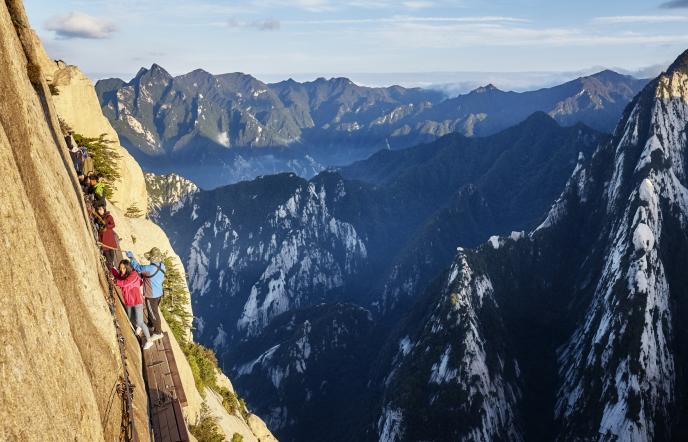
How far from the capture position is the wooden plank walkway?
21.6m

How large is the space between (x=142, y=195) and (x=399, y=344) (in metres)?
133

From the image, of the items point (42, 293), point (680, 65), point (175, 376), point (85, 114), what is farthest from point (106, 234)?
point (680, 65)

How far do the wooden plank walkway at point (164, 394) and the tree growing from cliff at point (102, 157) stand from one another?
19.2 meters

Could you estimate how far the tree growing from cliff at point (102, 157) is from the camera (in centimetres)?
4022

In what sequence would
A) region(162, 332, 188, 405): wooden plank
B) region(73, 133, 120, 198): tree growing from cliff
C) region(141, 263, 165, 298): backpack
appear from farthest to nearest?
region(73, 133, 120, 198): tree growing from cliff
region(162, 332, 188, 405): wooden plank
region(141, 263, 165, 298): backpack

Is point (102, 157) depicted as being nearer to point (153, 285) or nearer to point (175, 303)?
point (175, 303)

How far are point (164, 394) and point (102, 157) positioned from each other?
25.8m

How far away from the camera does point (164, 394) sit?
23422 mm

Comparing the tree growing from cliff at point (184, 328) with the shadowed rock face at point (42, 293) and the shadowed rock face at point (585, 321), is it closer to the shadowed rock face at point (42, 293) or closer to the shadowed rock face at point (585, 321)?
the shadowed rock face at point (42, 293)

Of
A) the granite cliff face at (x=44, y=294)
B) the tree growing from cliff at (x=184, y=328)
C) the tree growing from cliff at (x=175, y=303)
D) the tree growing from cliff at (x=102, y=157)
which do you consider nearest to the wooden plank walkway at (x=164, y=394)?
the granite cliff face at (x=44, y=294)

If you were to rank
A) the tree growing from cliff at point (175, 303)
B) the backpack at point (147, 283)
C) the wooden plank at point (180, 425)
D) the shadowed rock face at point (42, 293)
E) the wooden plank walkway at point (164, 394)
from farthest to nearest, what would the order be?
the tree growing from cliff at point (175, 303), the backpack at point (147, 283), the wooden plank walkway at point (164, 394), the wooden plank at point (180, 425), the shadowed rock face at point (42, 293)

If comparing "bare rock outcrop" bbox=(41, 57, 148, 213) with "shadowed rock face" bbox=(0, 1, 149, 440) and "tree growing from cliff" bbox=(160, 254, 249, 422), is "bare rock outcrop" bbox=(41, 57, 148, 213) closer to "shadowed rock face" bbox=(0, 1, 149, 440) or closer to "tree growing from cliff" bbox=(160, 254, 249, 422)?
"tree growing from cliff" bbox=(160, 254, 249, 422)

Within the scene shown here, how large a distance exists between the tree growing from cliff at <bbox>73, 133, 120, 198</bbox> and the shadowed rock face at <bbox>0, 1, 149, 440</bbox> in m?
21.7

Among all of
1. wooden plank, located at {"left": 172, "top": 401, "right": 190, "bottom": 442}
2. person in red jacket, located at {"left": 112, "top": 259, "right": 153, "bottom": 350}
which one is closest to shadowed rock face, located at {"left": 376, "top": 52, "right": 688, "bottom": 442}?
wooden plank, located at {"left": 172, "top": 401, "right": 190, "bottom": 442}
